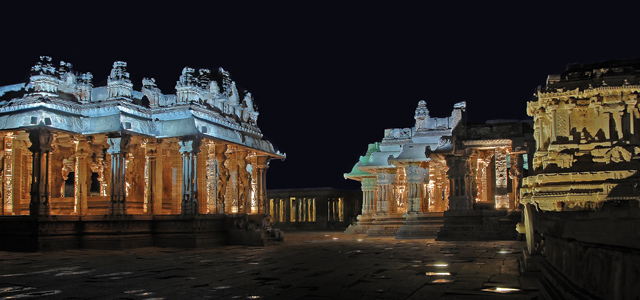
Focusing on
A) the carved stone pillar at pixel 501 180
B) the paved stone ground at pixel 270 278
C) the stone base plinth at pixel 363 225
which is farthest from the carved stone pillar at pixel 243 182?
the paved stone ground at pixel 270 278

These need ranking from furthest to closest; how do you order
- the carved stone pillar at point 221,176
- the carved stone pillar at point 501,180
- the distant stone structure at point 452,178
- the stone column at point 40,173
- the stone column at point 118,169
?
the carved stone pillar at point 501,180 → the distant stone structure at point 452,178 → the carved stone pillar at point 221,176 → the stone column at point 118,169 → the stone column at point 40,173

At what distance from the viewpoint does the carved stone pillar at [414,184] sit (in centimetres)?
3050

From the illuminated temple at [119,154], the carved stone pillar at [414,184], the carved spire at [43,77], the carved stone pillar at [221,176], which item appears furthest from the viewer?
the carved stone pillar at [414,184]

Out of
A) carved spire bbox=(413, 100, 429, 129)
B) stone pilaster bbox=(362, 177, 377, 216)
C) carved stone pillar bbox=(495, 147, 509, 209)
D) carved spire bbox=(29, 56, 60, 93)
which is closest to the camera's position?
carved spire bbox=(29, 56, 60, 93)

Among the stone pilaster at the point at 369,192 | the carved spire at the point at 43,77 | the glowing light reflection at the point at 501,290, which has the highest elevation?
the carved spire at the point at 43,77

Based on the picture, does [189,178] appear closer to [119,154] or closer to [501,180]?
[119,154]

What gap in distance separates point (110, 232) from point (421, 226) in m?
14.8

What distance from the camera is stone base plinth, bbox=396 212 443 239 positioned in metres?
27.0

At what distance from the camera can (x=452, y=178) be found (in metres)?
26.0

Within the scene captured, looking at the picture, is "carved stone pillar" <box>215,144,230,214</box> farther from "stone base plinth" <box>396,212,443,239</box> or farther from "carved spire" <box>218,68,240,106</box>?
"stone base plinth" <box>396,212,443,239</box>

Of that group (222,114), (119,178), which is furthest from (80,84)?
(222,114)

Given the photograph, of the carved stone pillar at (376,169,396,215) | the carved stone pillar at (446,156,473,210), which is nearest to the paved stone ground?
the carved stone pillar at (446,156,473,210)

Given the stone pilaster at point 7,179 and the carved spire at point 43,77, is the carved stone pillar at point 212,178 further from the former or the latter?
the stone pilaster at point 7,179

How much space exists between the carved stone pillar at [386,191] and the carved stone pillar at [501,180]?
8.57 metres
